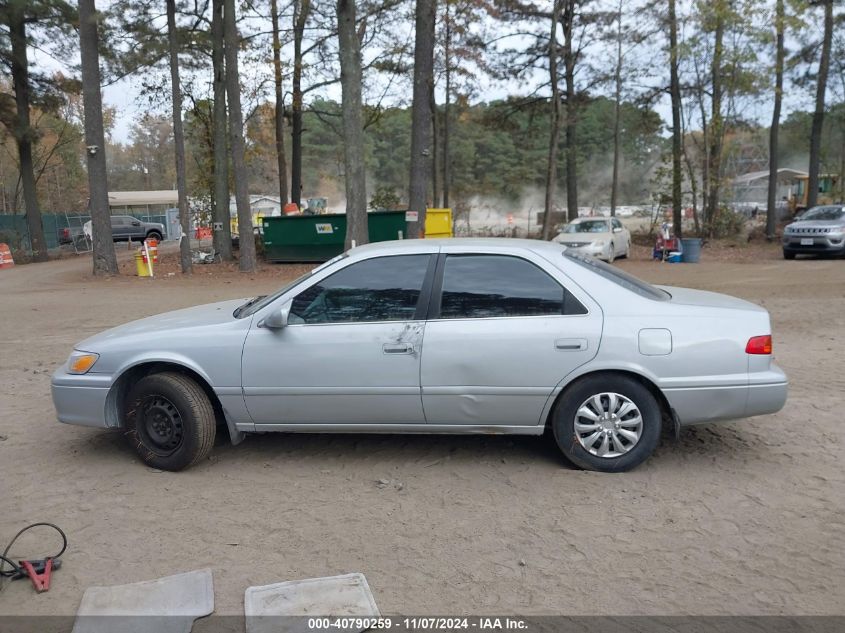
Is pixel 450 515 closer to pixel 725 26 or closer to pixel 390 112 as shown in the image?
pixel 725 26

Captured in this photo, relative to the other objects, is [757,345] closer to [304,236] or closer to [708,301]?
[708,301]

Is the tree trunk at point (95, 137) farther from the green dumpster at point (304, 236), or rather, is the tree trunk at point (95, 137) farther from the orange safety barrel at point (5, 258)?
the orange safety barrel at point (5, 258)

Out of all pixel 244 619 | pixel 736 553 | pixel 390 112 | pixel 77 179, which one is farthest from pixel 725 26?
pixel 77 179

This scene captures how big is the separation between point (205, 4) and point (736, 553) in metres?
24.2

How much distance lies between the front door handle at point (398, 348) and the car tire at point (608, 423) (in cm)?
100

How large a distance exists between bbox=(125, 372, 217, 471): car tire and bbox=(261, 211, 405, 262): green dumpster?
1629cm

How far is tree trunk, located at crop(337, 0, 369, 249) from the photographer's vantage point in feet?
52.3

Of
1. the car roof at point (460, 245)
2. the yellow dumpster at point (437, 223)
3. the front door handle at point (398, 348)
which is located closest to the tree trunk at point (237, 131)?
the yellow dumpster at point (437, 223)

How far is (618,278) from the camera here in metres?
4.63

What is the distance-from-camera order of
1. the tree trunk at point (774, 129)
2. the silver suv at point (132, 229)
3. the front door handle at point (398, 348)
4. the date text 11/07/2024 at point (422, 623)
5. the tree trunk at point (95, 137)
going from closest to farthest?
the date text 11/07/2024 at point (422, 623) < the front door handle at point (398, 348) < the tree trunk at point (95, 137) < the tree trunk at point (774, 129) < the silver suv at point (132, 229)

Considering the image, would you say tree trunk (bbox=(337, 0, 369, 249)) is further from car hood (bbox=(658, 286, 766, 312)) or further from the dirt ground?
car hood (bbox=(658, 286, 766, 312))

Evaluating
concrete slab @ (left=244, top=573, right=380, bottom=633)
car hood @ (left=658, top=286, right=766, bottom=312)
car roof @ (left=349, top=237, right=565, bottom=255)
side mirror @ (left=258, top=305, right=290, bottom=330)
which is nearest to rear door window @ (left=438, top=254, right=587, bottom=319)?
car roof @ (left=349, top=237, right=565, bottom=255)

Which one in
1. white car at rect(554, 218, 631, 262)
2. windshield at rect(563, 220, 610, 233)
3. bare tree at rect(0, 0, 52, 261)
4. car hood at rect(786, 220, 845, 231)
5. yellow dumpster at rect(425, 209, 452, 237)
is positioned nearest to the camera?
car hood at rect(786, 220, 845, 231)

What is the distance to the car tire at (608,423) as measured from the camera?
14.0 feet
